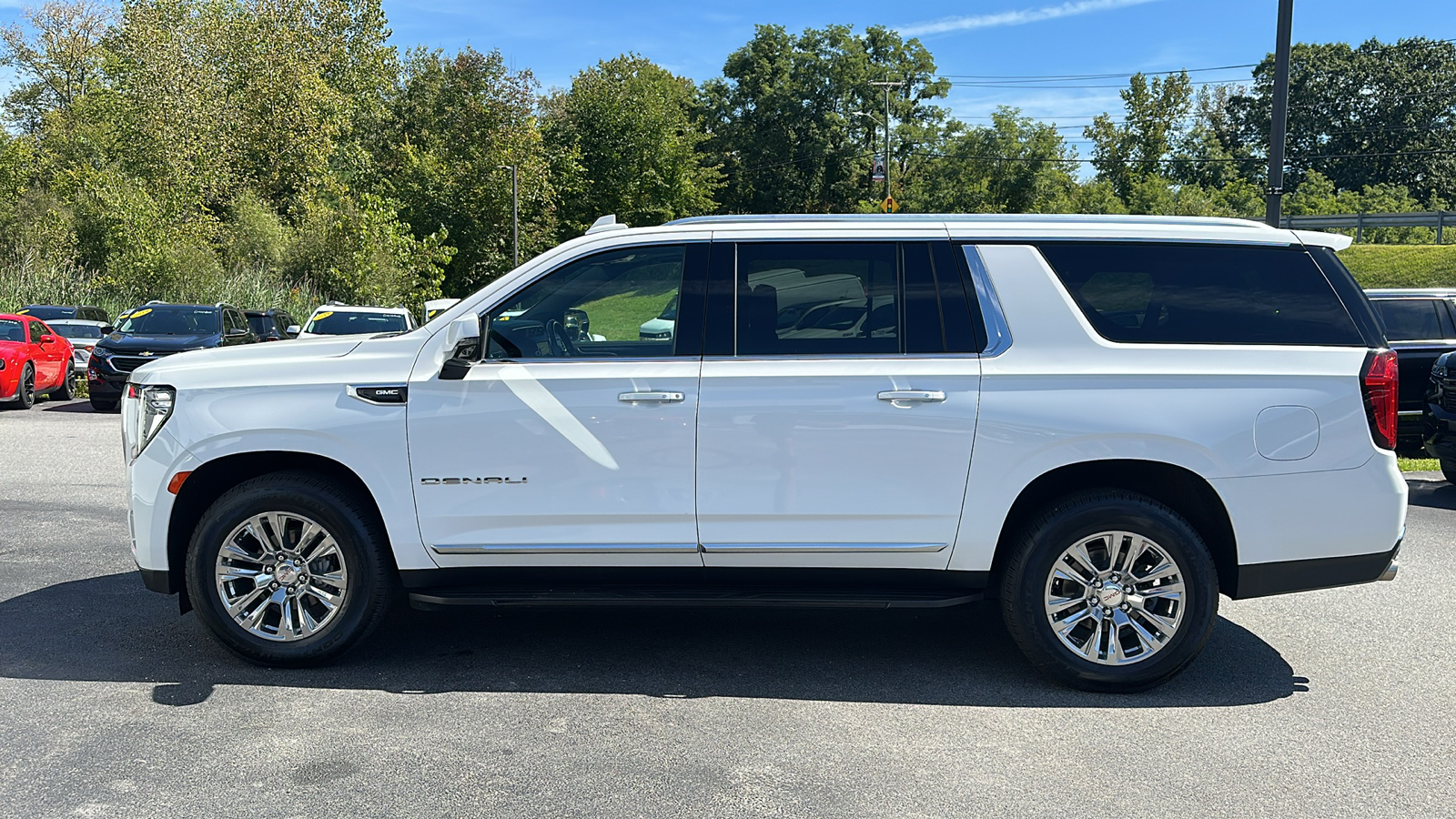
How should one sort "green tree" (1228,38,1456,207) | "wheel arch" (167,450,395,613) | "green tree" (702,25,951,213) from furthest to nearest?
1. "green tree" (1228,38,1456,207)
2. "green tree" (702,25,951,213)
3. "wheel arch" (167,450,395,613)

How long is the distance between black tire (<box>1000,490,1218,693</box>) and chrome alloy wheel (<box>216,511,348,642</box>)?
114 inches

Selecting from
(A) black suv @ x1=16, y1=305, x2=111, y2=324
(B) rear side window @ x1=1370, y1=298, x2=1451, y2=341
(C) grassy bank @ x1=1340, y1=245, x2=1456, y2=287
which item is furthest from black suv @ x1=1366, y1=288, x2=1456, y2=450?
(C) grassy bank @ x1=1340, y1=245, x2=1456, y2=287

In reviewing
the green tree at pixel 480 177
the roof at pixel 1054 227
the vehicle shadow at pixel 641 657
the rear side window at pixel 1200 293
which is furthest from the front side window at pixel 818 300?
the green tree at pixel 480 177

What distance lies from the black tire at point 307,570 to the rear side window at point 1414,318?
12.1 metres

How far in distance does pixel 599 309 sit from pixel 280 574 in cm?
179

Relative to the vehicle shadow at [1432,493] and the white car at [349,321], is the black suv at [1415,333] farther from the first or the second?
the white car at [349,321]

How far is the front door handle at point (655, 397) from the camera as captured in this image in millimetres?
4926

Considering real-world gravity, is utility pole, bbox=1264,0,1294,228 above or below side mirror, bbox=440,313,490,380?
above

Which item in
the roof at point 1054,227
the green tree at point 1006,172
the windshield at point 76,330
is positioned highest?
the green tree at point 1006,172

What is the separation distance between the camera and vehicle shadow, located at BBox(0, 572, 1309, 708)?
507cm

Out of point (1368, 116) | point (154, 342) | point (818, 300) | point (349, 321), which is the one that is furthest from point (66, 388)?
point (1368, 116)

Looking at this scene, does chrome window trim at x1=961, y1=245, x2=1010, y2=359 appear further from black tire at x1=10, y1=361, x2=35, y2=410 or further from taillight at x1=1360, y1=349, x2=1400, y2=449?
black tire at x1=10, y1=361, x2=35, y2=410

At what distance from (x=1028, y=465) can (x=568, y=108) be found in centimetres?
6820

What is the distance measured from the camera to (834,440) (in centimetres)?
491
